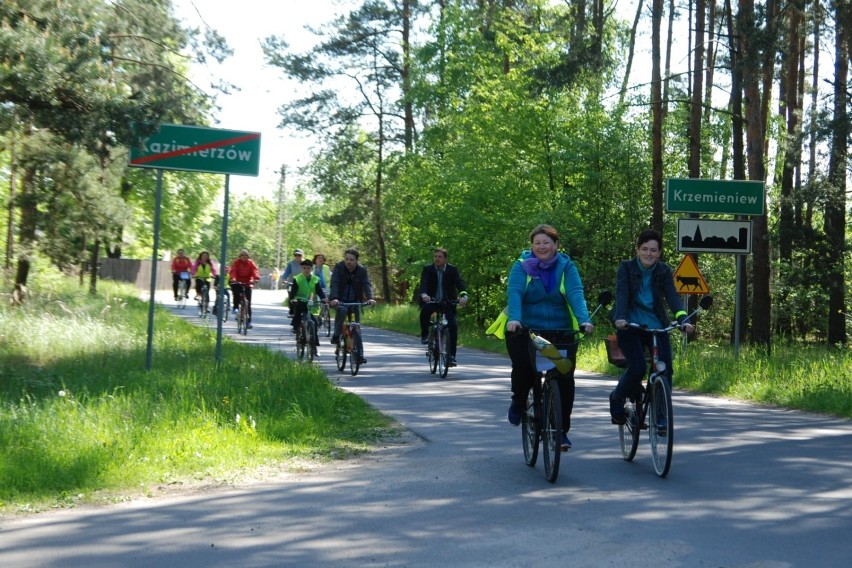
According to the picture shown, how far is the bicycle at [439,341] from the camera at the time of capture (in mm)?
16422

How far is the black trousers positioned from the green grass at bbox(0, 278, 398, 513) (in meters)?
1.82

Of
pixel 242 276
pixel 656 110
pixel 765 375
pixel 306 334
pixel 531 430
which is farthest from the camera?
pixel 242 276

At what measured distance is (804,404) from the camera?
13.5m

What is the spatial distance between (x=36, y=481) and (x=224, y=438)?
195cm

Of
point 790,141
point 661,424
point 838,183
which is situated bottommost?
point 661,424

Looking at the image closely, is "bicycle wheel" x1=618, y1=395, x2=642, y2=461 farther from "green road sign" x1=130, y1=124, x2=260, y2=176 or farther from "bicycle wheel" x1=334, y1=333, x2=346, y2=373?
"bicycle wheel" x1=334, y1=333, x2=346, y2=373

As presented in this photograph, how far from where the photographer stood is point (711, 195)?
17250 mm

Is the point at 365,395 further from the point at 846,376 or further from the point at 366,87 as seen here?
the point at 366,87

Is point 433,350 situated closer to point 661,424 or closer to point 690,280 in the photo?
point 690,280

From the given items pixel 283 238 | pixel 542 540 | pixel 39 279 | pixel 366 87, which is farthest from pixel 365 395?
pixel 283 238

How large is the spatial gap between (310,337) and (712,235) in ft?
22.0

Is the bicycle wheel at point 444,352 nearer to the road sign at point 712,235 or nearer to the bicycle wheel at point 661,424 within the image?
the road sign at point 712,235

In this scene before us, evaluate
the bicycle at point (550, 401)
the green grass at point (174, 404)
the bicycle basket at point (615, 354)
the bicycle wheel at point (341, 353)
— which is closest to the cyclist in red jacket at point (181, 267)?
the green grass at point (174, 404)

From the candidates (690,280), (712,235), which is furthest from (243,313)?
(712,235)
